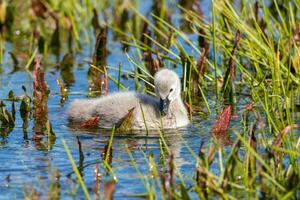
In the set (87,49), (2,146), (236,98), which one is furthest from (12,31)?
(2,146)

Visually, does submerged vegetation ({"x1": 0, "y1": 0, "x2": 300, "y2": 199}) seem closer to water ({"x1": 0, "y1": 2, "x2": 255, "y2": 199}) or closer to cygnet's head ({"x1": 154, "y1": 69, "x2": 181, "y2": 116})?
water ({"x1": 0, "y1": 2, "x2": 255, "y2": 199})

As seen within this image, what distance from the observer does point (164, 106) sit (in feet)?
24.9

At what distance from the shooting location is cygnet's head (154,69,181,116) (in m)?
7.54

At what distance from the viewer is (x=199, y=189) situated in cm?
522

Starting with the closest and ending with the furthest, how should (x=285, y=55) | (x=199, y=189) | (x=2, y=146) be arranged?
(x=199, y=189) < (x=2, y=146) < (x=285, y=55)

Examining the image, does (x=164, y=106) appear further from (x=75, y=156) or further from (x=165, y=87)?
(x=75, y=156)

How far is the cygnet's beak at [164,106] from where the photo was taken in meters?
7.56

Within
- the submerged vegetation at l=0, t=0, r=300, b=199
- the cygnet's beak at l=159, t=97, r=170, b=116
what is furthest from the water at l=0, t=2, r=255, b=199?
the cygnet's beak at l=159, t=97, r=170, b=116

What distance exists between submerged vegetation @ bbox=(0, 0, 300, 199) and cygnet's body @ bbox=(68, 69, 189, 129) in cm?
11

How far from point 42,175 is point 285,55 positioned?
282cm

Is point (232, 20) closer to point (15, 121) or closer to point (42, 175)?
point (15, 121)

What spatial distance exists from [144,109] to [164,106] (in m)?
0.15

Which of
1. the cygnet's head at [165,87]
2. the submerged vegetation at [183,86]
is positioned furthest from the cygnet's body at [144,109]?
the submerged vegetation at [183,86]

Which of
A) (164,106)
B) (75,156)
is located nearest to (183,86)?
(164,106)
